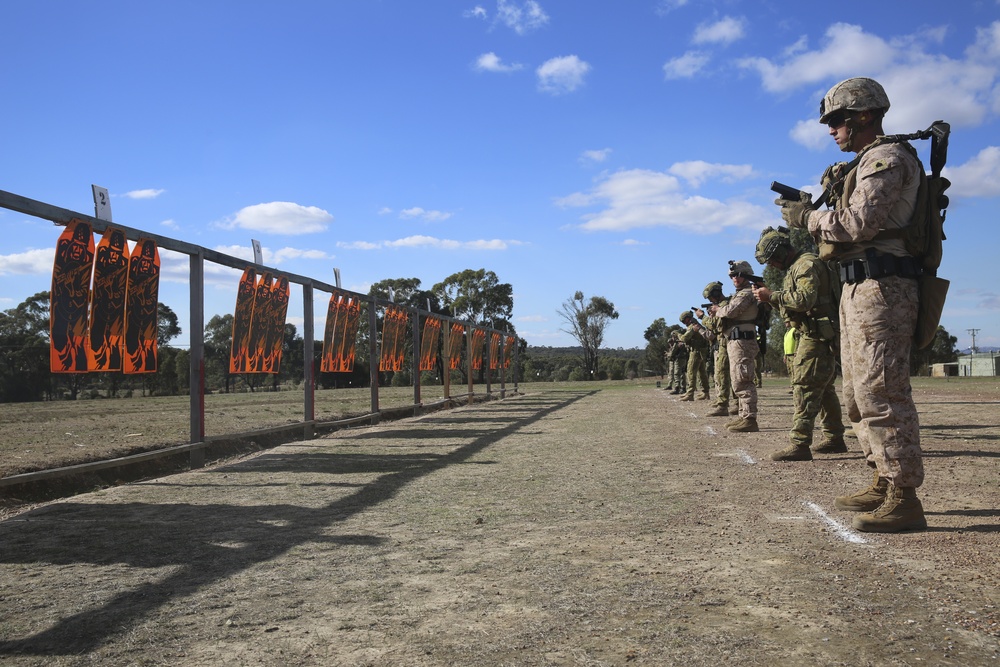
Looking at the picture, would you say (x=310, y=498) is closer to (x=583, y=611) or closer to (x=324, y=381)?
(x=583, y=611)

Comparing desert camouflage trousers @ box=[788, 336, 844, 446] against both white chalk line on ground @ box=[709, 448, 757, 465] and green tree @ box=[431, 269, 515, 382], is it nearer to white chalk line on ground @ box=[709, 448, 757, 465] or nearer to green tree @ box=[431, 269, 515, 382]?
white chalk line on ground @ box=[709, 448, 757, 465]

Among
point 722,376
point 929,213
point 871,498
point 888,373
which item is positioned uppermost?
point 929,213

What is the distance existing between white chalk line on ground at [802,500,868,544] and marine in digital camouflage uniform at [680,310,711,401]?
1274 cm

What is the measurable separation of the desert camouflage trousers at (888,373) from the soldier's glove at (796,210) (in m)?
1.01

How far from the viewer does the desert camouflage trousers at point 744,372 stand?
10.5 metres

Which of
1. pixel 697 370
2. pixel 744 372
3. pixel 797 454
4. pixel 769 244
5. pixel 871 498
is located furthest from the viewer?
pixel 697 370

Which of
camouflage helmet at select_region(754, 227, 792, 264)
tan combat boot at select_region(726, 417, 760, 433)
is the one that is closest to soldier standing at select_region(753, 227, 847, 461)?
camouflage helmet at select_region(754, 227, 792, 264)

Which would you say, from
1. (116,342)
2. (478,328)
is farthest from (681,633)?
(478,328)

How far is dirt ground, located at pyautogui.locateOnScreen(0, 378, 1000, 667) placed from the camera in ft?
8.61

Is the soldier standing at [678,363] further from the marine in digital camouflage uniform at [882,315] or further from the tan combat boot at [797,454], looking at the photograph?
the marine in digital camouflage uniform at [882,315]

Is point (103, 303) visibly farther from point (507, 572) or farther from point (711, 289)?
point (711, 289)

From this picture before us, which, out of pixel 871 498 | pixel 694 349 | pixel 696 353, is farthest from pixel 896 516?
pixel 696 353

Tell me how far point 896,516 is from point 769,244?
3986 millimetres

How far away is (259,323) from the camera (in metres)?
9.52
